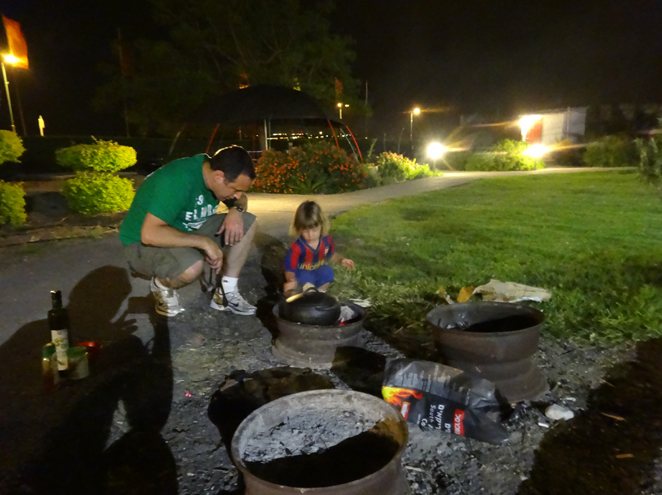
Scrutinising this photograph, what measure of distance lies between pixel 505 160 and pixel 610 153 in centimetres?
517

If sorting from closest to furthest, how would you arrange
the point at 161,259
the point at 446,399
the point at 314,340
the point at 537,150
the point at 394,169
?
the point at 446,399
the point at 314,340
the point at 161,259
the point at 394,169
the point at 537,150

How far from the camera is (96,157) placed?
8703 mm

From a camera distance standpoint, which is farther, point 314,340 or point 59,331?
point 314,340

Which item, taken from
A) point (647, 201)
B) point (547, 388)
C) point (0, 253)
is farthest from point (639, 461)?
point (647, 201)

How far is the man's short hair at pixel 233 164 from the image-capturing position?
12.1ft

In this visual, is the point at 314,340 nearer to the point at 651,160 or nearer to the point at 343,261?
the point at 343,261

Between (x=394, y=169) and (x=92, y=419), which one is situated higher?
(x=394, y=169)

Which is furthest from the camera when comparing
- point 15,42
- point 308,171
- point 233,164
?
point 15,42

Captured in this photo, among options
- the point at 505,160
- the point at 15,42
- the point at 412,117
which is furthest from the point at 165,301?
the point at 412,117

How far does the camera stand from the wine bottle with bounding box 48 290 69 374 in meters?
3.04

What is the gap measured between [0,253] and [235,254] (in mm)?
3802

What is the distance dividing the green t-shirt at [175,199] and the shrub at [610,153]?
2266 cm

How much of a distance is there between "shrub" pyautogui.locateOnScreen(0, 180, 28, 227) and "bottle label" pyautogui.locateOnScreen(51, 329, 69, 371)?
5.78 m

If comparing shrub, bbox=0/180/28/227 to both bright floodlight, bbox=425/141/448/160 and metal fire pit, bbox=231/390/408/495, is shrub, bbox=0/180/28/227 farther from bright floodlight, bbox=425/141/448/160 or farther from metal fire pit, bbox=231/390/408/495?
bright floodlight, bbox=425/141/448/160
